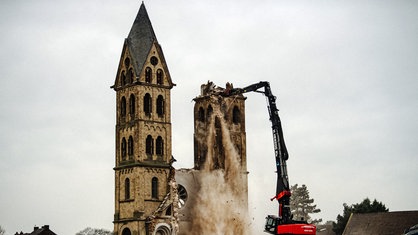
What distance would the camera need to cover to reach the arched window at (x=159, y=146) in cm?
7900

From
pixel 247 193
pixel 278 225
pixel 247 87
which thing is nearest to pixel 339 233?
pixel 247 193

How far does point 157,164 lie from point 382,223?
26.7 metres

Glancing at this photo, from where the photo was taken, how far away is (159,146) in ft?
260

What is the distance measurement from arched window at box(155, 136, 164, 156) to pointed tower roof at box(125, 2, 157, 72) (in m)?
6.79

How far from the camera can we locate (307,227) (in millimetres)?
53625

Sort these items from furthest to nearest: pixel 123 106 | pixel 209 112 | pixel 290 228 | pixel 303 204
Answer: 1. pixel 303 204
2. pixel 209 112
3. pixel 123 106
4. pixel 290 228

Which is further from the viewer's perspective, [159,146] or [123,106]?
[123,106]

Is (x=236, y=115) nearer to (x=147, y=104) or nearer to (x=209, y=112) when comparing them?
(x=209, y=112)

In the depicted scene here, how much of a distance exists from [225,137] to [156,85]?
31.6 ft

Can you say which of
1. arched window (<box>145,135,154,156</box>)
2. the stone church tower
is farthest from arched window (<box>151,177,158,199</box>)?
arched window (<box>145,135,154,156</box>)

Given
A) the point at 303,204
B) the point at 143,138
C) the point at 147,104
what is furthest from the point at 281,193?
the point at 303,204

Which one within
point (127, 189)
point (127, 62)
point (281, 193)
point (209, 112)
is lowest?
point (281, 193)

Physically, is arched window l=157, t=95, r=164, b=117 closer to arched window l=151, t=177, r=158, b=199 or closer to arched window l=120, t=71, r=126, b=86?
arched window l=120, t=71, r=126, b=86

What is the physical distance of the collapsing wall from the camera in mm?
77812
